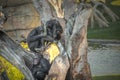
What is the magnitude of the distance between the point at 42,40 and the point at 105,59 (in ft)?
26.6

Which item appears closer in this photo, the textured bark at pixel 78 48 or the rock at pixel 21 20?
the textured bark at pixel 78 48

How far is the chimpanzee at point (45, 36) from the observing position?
9.05 m

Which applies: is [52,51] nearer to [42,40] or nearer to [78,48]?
[42,40]

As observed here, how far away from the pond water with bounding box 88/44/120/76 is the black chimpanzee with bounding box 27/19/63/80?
5.34m

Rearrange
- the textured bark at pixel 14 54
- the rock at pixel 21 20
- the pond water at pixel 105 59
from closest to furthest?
the textured bark at pixel 14 54 → the pond water at pixel 105 59 → the rock at pixel 21 20

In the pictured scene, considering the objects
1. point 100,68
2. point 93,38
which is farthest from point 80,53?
point 93,38

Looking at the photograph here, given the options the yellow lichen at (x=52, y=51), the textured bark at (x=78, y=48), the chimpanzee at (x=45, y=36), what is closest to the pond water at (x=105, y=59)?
the yellow lichen at (x=52, y=51)

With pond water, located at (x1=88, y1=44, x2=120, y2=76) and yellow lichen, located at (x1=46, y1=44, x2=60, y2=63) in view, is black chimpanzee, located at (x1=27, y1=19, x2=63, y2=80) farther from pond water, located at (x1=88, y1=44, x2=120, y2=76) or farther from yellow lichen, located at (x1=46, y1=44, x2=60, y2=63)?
pond water, located at (x1=88, y1=44, x2=120, y2=76)

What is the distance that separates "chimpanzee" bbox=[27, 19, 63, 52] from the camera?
9.05 meters

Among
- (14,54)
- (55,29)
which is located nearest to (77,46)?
(55,29)

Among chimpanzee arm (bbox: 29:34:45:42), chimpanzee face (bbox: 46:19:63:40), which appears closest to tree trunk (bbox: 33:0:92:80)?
chimpanzee face (bbox: 46:19:63:40)

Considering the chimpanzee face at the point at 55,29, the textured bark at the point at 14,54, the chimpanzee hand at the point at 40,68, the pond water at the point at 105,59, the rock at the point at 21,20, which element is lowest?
the pond water at the point at 105,59

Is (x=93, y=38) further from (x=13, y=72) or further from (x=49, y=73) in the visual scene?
(x=49, y=73)

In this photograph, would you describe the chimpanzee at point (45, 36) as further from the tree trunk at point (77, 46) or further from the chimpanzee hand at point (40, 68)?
the chimpanzee hand at point (40, 68)
